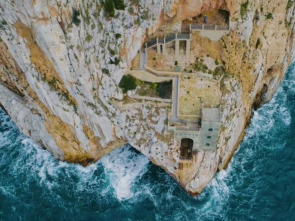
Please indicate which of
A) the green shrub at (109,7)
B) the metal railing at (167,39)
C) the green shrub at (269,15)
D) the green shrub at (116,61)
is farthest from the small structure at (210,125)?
the green shrub at (109,7)

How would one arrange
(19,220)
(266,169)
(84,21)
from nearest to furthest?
(84,21) < (19,220) < (266,169)

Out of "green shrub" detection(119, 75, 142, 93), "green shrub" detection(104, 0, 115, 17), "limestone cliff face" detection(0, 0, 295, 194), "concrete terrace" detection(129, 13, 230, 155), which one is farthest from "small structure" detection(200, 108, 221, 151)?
"green shrub" detection(104, 0, 115, 17)

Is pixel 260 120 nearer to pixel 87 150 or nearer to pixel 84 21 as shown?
pixel 87 150

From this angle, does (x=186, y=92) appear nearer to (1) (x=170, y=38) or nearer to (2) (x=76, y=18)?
(1) (x=170, y=38)

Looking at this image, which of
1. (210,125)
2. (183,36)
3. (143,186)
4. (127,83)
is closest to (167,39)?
(183,36)

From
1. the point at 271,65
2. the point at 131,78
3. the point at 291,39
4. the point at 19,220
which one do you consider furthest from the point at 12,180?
the point at 291,39

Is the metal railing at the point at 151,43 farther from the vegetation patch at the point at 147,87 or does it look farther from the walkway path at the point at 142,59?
the vegetation patch at the point at 147,87
